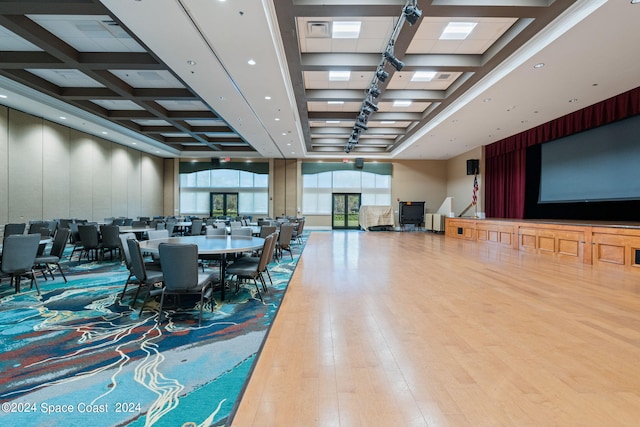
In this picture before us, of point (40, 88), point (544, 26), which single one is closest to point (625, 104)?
point (544, 26)

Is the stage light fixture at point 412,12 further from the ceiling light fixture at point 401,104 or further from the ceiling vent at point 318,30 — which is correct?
the ceiling light fixture at point 401,104

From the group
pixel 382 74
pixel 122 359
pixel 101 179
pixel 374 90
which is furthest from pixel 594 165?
pixel 101 179

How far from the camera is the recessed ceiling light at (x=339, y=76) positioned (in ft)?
24.5

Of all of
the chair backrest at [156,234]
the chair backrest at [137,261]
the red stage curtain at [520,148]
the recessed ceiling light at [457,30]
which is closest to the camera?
the chair backrest at [137,261]

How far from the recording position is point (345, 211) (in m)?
17.3

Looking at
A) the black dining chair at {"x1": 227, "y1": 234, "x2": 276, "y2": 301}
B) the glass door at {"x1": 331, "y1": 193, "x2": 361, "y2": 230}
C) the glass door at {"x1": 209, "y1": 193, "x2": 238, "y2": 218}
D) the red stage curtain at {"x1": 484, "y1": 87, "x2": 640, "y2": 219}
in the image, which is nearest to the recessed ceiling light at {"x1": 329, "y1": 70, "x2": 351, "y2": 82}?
the black dining chair at {"x1": 227, "y1": 234, "x2": 276, "y2": 301}

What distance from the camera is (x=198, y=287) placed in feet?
10.6

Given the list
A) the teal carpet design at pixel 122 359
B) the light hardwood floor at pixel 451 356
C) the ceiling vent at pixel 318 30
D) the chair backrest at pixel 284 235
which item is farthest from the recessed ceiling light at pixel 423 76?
the teal carpet design at pixel 122 359

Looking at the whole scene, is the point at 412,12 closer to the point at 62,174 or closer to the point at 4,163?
the point at 4,163

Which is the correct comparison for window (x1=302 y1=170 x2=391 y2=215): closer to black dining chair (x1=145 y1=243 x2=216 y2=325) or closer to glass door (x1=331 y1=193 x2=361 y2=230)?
glass door (x1=331 y1=193 x2=361 y2=230)

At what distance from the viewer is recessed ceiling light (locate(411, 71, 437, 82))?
7.39m

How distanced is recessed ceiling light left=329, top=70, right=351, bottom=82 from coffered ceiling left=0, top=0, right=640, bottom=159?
0.17ft

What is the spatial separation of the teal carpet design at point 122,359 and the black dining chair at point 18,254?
36 centimetres

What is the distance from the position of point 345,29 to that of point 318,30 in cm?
51
